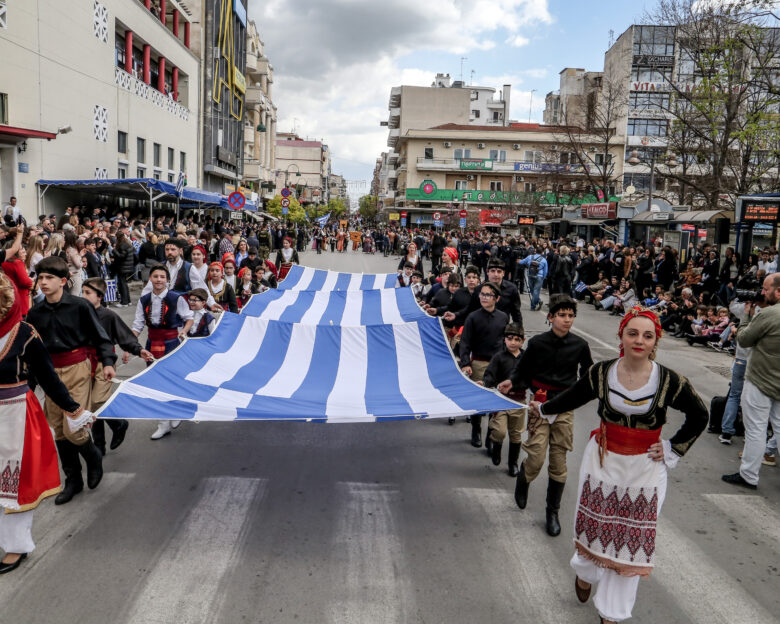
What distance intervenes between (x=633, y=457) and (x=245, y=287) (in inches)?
338

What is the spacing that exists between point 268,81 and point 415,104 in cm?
2061

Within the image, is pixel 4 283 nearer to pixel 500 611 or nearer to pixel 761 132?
pixel 500 611

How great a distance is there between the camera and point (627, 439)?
3992mm

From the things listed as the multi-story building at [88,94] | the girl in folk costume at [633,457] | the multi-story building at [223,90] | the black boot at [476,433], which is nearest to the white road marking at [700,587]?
the girl in folk costume at [633,457]

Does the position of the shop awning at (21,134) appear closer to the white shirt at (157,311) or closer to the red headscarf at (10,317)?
the white shirt at (157,311)

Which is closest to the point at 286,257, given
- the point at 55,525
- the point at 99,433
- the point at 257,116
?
the point at 99,433

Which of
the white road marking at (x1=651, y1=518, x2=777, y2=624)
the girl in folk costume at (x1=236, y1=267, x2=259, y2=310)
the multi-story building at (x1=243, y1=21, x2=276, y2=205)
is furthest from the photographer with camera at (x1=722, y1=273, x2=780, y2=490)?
the multi-story building at (x1=243, y1=21, x2=276, y2=205)

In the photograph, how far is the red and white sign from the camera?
31908 millimetres

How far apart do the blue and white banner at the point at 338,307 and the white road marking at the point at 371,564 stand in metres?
4.59

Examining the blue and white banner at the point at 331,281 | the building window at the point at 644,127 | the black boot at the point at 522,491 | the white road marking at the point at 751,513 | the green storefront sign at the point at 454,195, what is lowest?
the white road marking at the point at 751,513

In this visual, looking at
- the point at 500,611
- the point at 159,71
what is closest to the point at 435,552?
the point at 500,611

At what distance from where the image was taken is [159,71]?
115 ft

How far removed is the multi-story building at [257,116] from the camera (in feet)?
190

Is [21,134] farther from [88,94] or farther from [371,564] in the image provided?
[371,564]
